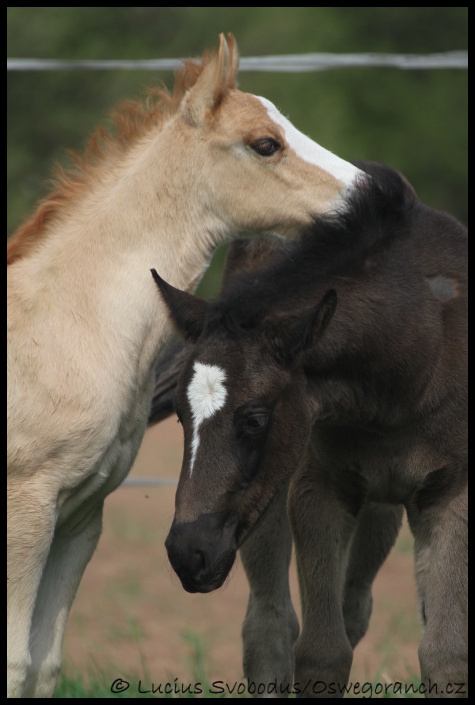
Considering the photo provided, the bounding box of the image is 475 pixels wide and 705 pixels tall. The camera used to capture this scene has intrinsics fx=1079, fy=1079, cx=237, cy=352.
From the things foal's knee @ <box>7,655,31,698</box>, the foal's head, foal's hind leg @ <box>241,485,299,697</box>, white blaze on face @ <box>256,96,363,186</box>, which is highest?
white blaze on face @ <box>256,96,363,186</box>

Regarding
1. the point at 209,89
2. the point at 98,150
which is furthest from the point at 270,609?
the point at 209,89

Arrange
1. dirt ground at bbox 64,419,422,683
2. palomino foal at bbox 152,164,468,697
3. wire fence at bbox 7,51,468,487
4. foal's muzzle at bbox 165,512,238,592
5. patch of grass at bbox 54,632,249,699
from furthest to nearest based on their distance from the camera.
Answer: dirt ground at bbox 64,419,422,683
wire fence at bbox 7,51,468,487
patch of grass at bbox 54,632,249,699
palomino foal at bbox 152,164,468,697
foal's muzzle at bbox 165,512,238,592

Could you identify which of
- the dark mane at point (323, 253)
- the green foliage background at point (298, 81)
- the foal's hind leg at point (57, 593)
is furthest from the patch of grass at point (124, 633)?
the green foliage background at point (298, 81)

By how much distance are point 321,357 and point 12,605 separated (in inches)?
49.6

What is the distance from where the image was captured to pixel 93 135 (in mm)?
4039

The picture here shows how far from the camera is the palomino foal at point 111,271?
3488mm

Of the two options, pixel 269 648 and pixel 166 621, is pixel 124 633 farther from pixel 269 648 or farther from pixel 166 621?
pixel 269 648

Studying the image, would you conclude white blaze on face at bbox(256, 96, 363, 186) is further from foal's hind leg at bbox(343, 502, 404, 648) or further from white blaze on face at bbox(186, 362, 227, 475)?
foal's hind leg at bbox(343, 502, 404, 648)

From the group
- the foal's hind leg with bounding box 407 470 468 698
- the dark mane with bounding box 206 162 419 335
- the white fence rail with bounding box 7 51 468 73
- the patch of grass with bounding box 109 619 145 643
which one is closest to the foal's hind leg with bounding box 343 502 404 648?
the foal's hind leg with bounding box 407 470 468 698

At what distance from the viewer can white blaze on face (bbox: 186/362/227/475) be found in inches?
124

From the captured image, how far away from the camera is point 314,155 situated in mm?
3801

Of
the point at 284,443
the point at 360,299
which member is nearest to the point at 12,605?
the point at 284,443

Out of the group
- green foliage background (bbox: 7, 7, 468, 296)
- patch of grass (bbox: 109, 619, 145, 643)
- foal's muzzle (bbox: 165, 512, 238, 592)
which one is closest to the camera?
foal's muzzle (bbox: 165, 512, 238, 592)

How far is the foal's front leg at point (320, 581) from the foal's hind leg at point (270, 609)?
50 centimetres
